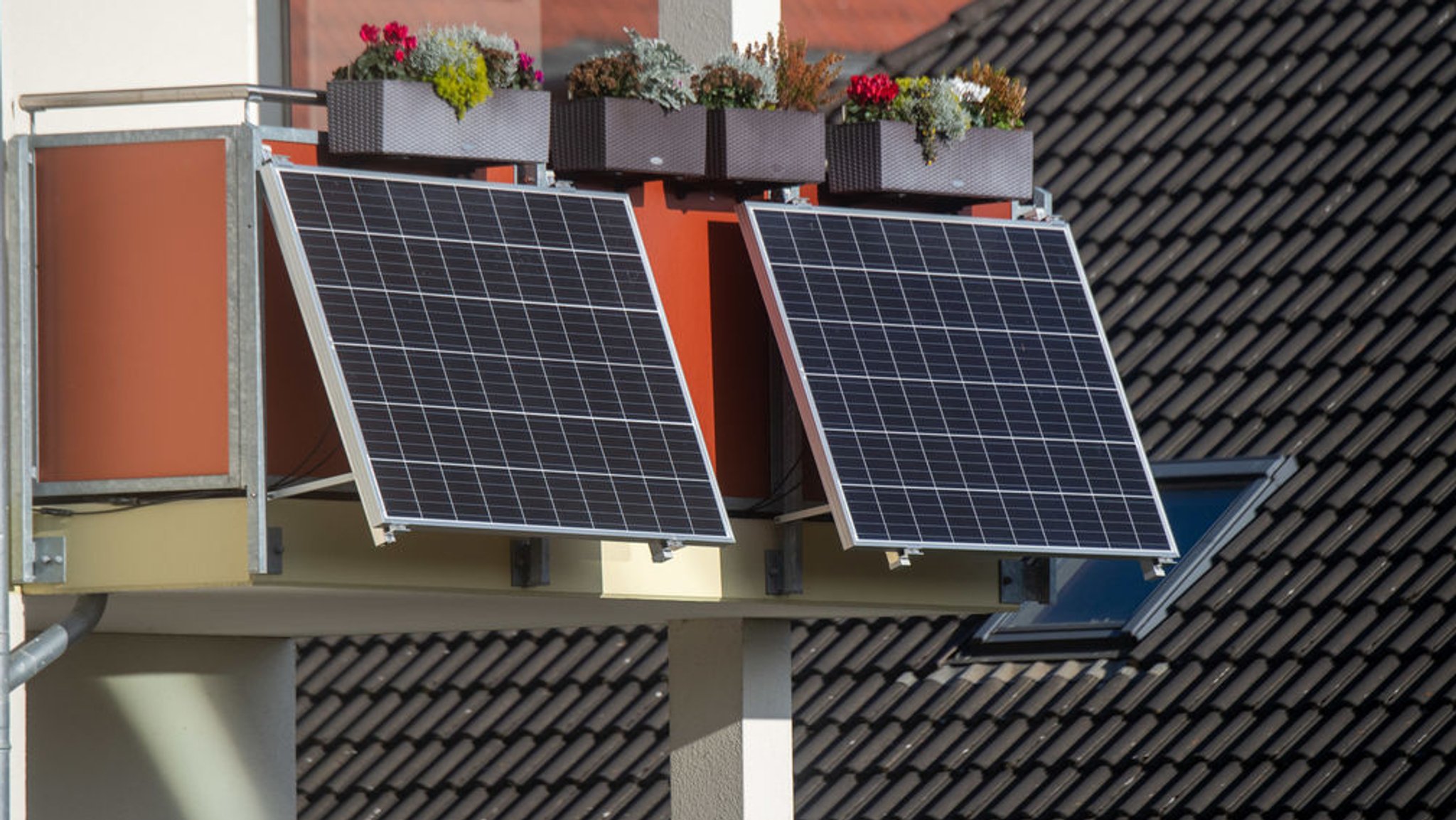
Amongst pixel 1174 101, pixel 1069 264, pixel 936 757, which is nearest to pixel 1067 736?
pixel 936 757

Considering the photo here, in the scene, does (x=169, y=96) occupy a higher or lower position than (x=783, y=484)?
higher

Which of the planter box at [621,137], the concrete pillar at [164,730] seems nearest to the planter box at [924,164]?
the planter box at [621,137]

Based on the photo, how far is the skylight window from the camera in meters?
15.7

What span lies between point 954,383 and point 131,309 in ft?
10.6

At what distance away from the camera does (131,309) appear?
1139cm

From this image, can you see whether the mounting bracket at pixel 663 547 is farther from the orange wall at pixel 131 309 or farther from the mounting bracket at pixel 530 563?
the orange wall at pixel 131 309

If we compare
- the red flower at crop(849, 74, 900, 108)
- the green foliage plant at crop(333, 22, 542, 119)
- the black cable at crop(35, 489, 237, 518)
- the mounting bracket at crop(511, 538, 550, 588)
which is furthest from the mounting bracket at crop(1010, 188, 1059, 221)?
the black cable at crop(35, 489, 237, 518)

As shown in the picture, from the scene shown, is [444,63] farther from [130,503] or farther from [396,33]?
[130,503]

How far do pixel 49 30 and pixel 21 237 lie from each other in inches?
84.2

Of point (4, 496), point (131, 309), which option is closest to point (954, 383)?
point (131, 309)

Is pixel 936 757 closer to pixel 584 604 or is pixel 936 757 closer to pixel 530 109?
pixel 584 604

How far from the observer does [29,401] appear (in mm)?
11375

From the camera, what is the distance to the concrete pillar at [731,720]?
13641 mm

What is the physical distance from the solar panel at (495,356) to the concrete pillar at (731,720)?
92.7 inches
